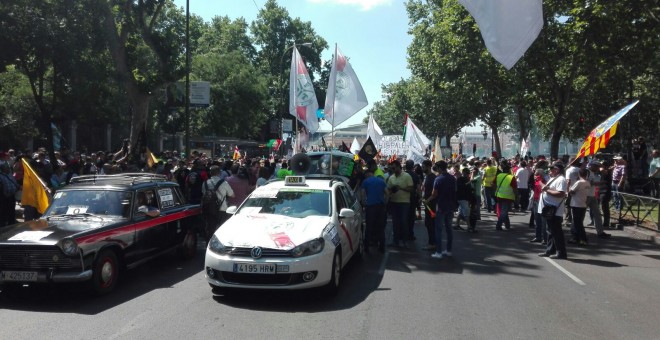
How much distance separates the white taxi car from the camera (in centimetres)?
736

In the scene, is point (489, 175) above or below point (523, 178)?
above

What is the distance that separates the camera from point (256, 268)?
732 centimetres

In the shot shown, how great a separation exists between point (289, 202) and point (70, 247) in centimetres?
306

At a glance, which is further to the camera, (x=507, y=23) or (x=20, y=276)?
(x=20, y=276)

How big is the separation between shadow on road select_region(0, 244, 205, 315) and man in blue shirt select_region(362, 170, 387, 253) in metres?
3.35

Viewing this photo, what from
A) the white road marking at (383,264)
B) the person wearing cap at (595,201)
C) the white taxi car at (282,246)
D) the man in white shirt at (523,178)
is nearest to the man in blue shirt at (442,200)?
the white road marking at (383,264)

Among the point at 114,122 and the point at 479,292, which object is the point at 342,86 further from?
the point at 114,122

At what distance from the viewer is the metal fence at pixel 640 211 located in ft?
47.8

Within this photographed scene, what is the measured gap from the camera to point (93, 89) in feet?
81.8

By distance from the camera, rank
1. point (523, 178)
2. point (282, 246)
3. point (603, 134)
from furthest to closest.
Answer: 1. point (523, 178)
2. point (603, 134)
3. point (282, 246)

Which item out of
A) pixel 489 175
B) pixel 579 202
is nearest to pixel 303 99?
pixel 489 175

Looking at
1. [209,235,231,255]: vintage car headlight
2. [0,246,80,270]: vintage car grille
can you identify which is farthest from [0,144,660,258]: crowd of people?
[209,235,231,255]: vintage car headlight

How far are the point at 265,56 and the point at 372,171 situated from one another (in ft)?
175

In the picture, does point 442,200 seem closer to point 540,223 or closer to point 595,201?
point 540,223
